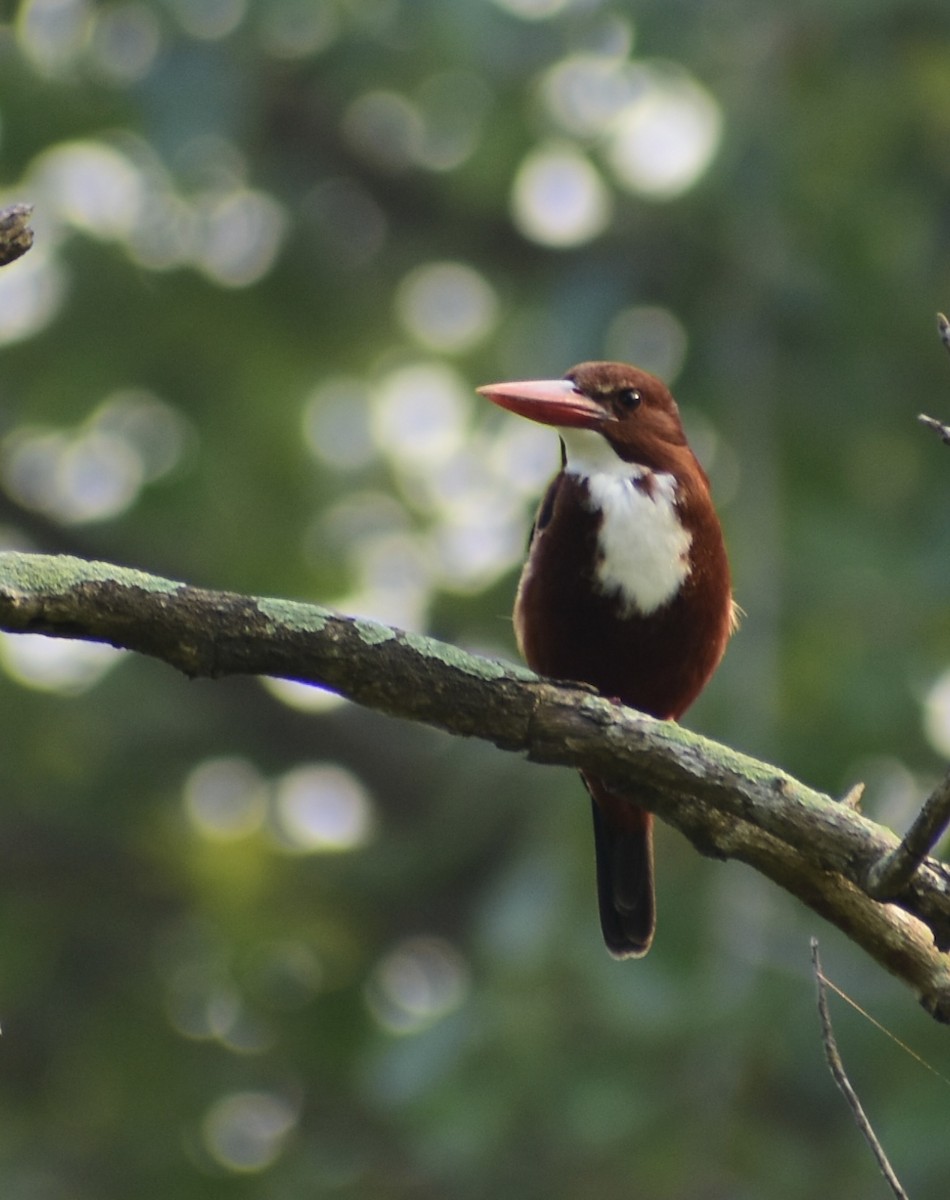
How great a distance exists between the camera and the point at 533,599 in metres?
3.47

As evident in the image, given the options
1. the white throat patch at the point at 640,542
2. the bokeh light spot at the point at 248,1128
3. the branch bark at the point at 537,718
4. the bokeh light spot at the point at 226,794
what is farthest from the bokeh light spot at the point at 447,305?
the branch bark at the point at 537,718

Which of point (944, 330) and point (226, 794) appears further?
point (226, 794)

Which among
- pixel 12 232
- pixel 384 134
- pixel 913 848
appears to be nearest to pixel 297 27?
pixel 384 134

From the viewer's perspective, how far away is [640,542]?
A: 337 centimetres

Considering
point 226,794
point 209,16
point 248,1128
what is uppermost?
point 209,16

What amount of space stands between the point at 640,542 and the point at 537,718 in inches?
41.6

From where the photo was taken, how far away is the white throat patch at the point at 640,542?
11.0 ft

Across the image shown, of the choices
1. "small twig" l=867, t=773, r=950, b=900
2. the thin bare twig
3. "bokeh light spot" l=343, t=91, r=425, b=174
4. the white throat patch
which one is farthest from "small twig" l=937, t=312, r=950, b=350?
"bokeh light spot" l=343, t=91, r=425, b=174

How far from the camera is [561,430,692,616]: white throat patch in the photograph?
3.37m

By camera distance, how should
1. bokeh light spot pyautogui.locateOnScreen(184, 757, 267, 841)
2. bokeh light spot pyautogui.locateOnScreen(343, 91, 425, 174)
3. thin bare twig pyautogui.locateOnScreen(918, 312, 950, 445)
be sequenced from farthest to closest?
bokeh light spot pyautogui.locateOnScreen(343, 91, 425, 174), bokeh light spot pyautogui.locateOnScreen(184, 757, 267, 841), thin bare twig pyautogui.locateOnScreen(918, 312, 950, 445)

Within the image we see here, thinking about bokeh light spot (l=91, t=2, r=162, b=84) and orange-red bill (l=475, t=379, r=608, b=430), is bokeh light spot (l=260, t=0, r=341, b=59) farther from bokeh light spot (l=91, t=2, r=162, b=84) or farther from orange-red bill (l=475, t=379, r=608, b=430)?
orange-red bill (l=475, t=379, r=608, b=430)

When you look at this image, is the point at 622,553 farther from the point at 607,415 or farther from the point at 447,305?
the point at 447,305

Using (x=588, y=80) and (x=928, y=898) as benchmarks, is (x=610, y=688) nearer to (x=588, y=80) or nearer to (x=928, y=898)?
(x=928, y=898)

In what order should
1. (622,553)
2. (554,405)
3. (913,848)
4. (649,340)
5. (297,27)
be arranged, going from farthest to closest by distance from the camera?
(297,27) → (649,340) → (554,405) → (622,553) → (913,848)
